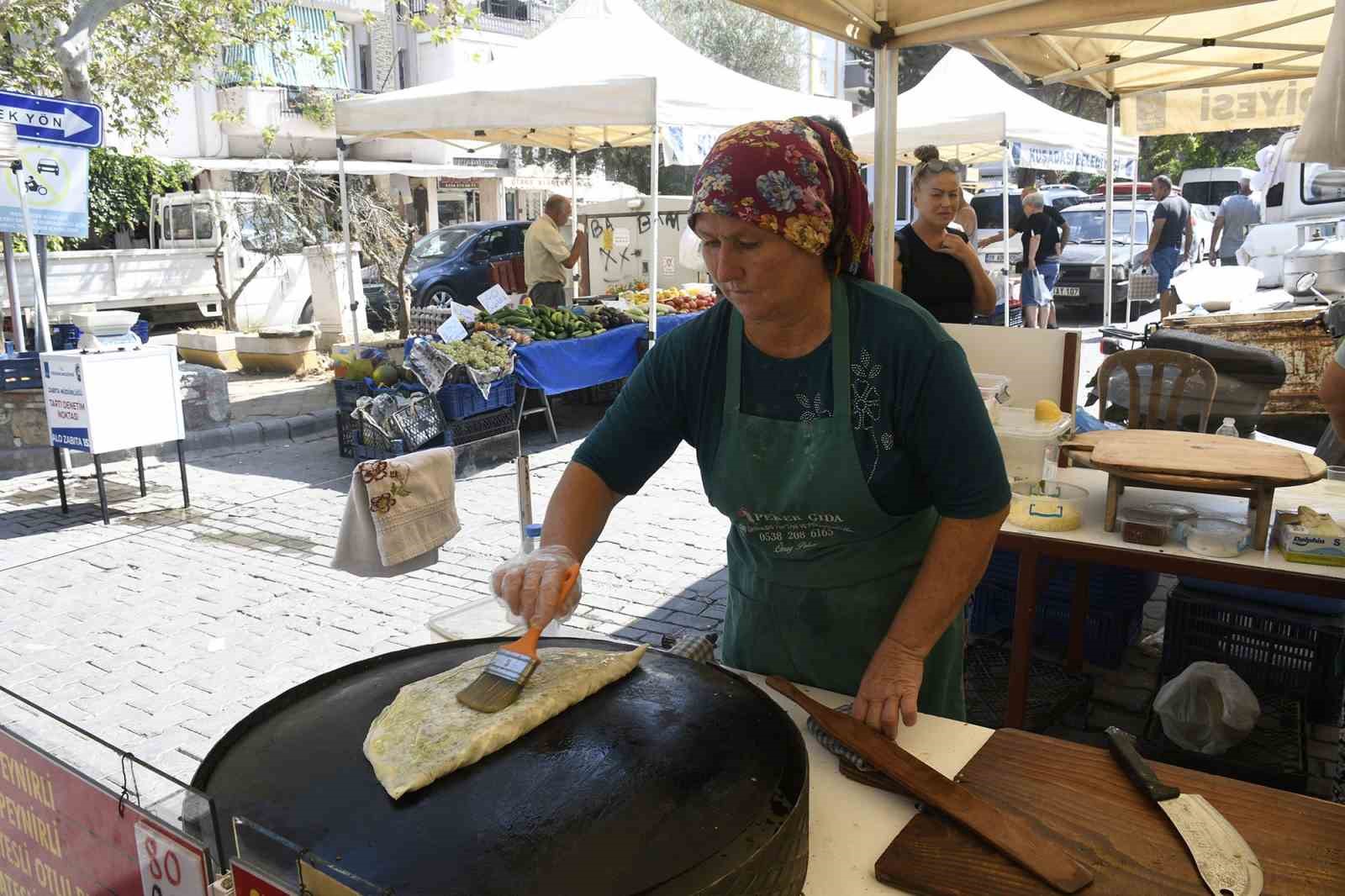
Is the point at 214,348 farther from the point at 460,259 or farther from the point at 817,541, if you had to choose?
the point at 817,541

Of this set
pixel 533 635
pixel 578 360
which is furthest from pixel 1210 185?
pixel 533 635

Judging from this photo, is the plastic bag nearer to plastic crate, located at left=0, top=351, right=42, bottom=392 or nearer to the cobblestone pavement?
the cobblestone pavement

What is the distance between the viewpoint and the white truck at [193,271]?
16438mm

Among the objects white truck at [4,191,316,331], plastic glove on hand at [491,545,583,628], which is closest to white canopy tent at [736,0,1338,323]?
plastic glove on hand at [491,545,583,628]

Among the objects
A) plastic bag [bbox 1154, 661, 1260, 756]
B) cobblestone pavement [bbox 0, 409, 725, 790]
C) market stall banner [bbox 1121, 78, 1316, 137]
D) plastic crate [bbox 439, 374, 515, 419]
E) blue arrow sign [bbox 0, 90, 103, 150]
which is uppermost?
blue arrow sign [bbox 0, 90, 103, 150]

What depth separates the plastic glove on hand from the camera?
5.36 feet

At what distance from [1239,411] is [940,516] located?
14.4 ft

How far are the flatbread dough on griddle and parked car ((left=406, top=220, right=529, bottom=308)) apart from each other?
13.7 m

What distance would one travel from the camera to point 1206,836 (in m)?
1.31

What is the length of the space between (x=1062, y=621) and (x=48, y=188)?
768cm

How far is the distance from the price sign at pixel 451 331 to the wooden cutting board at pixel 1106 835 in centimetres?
709

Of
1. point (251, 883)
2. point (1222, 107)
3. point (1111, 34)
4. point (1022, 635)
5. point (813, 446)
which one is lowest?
point (1022, 635)

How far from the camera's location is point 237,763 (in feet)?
4.64

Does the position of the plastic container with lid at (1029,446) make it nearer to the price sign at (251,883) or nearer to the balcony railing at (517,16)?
the price sign at (251,883)
